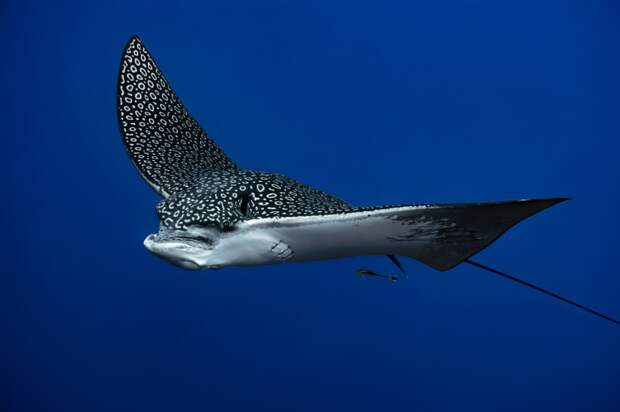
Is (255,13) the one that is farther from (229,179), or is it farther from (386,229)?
(386,229)

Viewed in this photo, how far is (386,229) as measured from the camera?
1.31m

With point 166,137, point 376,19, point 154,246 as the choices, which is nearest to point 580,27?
point 376,19

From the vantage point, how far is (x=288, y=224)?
1258 millimetres

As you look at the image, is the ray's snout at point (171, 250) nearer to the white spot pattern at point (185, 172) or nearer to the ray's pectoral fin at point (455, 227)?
the white spot pattern at point (185, 172)

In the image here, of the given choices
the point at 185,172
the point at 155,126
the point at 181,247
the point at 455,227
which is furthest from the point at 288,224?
the point at 155,126

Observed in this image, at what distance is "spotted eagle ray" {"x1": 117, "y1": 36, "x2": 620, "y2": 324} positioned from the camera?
1.24 meters

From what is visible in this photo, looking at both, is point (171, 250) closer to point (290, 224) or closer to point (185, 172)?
point (290, 224)

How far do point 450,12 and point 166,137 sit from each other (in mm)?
2130

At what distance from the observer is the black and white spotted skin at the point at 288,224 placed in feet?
4.07

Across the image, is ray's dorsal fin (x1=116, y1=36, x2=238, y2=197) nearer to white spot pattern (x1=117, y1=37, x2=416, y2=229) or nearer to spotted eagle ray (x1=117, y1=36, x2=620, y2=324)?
white spot pattern (x1=117, y1=37, x2=416, y2=229)

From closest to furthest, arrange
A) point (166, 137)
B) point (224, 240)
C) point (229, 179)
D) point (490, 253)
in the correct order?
1. point (224, 240)
2. point (229, 179)
3. point (166, 137)
4. point (490, 253)

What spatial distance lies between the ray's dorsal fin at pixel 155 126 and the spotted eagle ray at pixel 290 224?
0.35ft

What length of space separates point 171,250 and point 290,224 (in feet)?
1.14

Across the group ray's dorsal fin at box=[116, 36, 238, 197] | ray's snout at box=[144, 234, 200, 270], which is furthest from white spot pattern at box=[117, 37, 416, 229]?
ray's snout at box=[144, 234, 200, 270]
